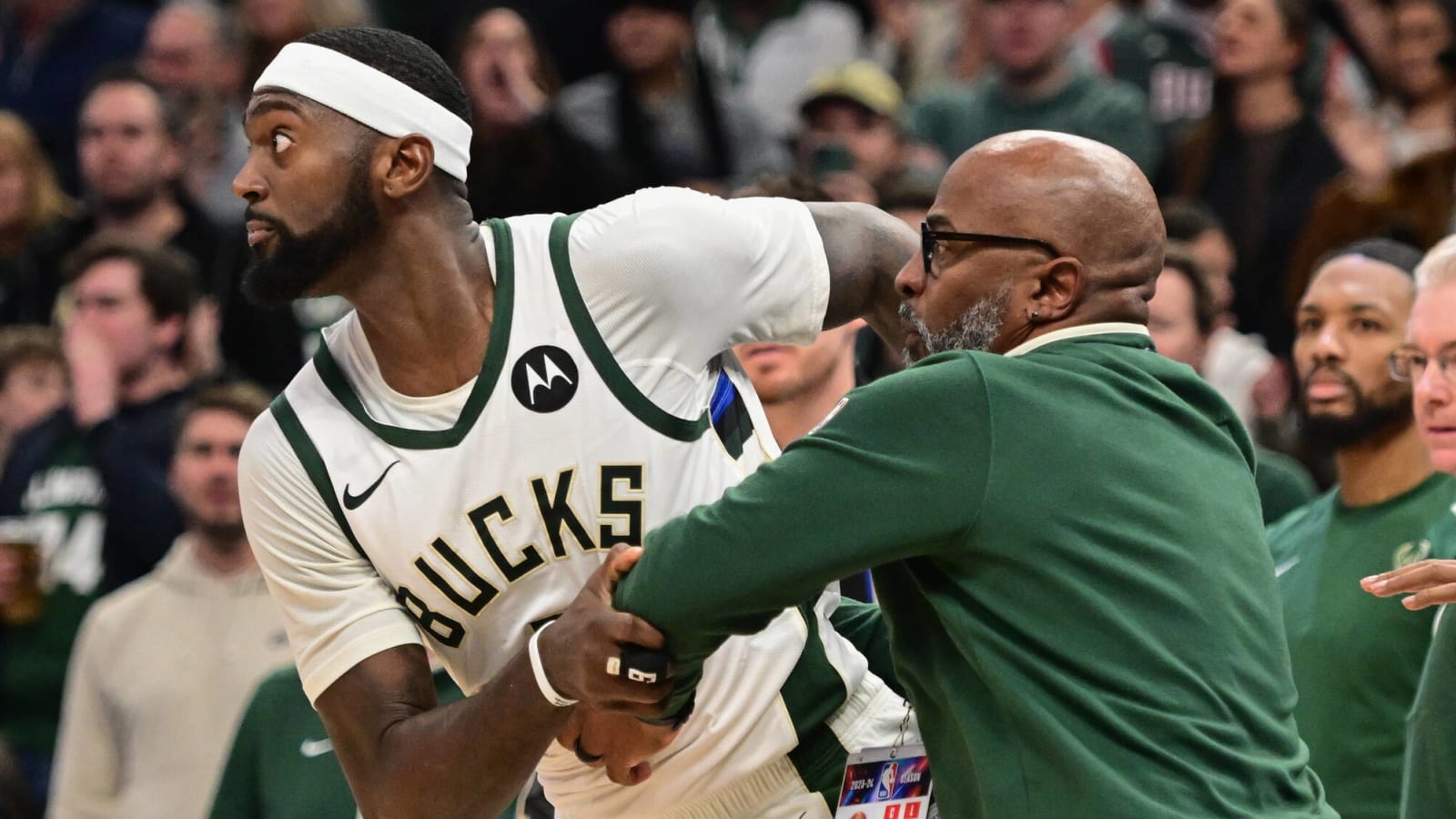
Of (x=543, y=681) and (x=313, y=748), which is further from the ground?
(x=543, y=681)

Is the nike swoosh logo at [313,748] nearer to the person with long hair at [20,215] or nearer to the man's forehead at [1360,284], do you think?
the man's forehead at [1360,284]

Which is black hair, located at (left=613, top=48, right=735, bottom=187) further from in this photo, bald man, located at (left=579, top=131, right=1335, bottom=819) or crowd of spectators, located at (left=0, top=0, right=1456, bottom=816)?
bald man, located at (left=579, top=131, right=1335, bottom=819)

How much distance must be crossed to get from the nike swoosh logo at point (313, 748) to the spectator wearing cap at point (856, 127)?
386 cm

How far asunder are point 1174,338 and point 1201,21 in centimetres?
321

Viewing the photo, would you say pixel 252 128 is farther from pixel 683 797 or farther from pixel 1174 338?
pixel 1174 338

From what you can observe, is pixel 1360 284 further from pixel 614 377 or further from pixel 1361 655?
pixel 614 377

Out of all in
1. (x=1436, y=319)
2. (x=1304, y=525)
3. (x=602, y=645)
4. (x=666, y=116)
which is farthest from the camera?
(x=666, y=116)

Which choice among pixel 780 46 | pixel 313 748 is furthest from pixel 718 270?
pixel 780 46

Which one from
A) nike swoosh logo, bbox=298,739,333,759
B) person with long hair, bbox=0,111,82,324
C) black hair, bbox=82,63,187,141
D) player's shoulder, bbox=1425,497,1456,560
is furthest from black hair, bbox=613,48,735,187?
player's shoulder, bbox=1425,497,1456,560

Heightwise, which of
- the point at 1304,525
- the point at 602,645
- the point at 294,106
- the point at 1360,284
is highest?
the point at 294,106

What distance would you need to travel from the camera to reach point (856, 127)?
9086mm

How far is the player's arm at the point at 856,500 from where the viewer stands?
9.49ft

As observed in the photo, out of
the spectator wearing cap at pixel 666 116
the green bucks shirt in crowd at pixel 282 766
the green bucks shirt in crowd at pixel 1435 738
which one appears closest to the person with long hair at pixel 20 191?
the spectator wearing cap at pixel 666 116

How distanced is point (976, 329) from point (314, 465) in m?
1.25
